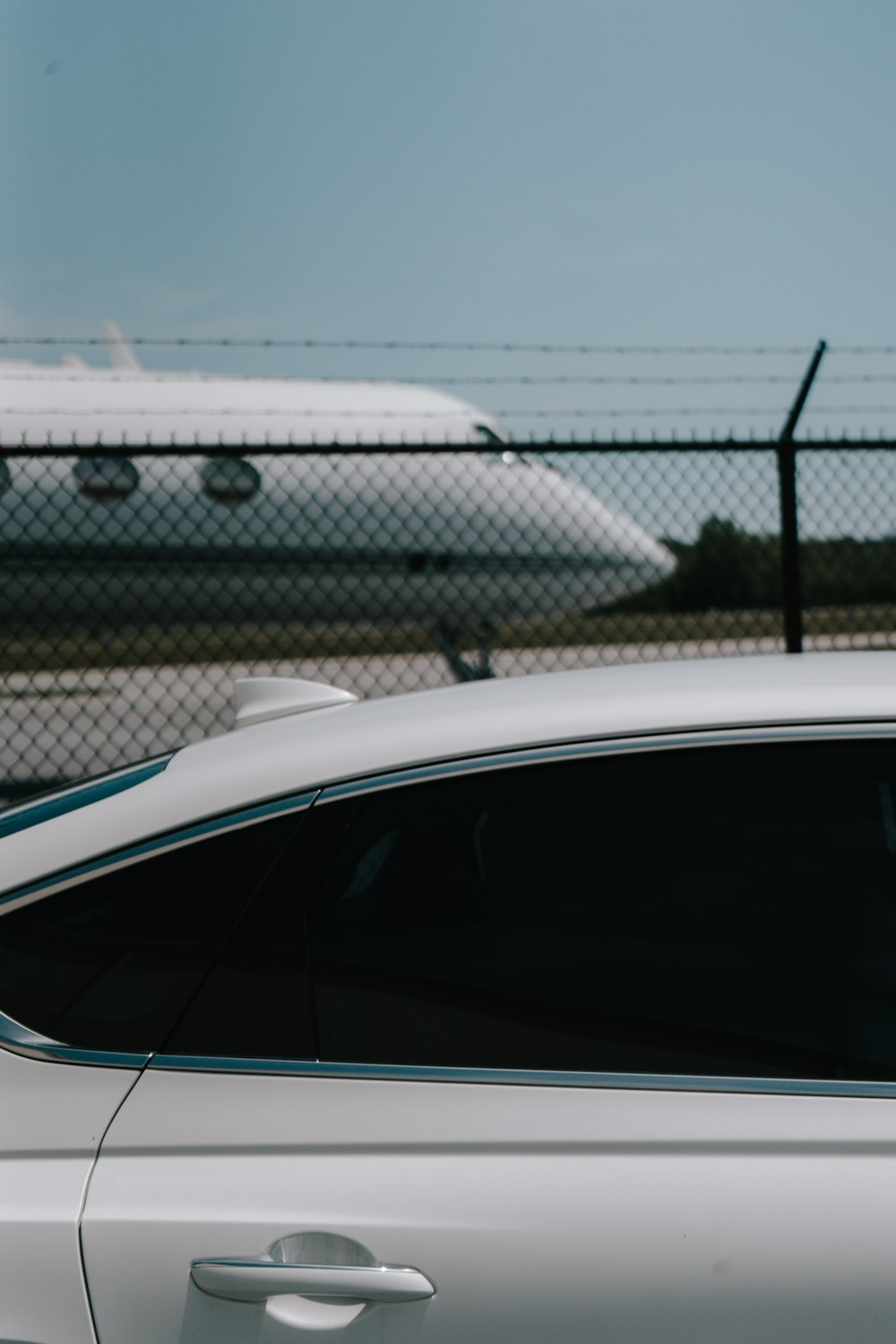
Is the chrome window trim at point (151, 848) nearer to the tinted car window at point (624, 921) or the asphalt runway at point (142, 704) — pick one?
the tinted car window at point (624, 921)

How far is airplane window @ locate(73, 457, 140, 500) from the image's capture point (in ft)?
33.5

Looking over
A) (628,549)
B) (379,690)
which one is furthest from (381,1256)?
(379,690)

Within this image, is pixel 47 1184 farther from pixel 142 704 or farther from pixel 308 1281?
pixel 142 704

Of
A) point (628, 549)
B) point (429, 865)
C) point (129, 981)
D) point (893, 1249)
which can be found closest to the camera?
point (893, 1249)

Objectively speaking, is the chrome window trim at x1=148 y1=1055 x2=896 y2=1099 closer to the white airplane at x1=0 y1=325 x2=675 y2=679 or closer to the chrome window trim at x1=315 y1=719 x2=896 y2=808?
the chrome window trim at x1=315 y1=719 x2=896 y2=808

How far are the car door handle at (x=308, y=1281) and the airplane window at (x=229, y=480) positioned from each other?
964 cm

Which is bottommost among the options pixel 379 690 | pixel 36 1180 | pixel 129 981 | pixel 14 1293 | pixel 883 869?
pixel 14 1293

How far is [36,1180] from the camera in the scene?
131cm

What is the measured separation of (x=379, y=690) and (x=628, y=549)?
3671 mm

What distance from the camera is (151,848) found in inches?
59.2

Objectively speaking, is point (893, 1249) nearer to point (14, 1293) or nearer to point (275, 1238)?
A: point (275, 1238)

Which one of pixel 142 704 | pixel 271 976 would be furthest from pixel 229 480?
pixel 271 976

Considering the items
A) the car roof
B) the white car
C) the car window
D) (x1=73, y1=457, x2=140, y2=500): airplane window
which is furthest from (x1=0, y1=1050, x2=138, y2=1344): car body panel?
(x1=73, y1=457, x2=140, y2=500): airplane window

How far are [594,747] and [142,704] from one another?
1532 centimetres
